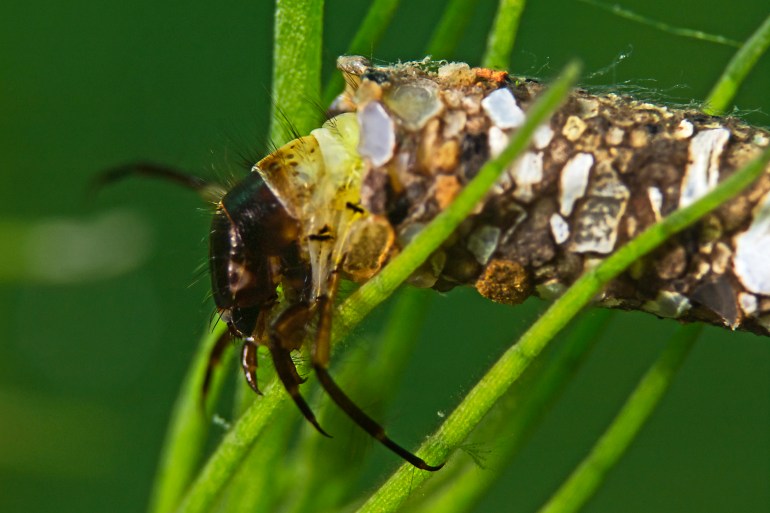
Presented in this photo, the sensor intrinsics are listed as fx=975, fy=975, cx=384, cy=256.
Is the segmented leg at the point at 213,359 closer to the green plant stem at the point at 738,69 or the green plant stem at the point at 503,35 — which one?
the green plant stem at the point at 503,35

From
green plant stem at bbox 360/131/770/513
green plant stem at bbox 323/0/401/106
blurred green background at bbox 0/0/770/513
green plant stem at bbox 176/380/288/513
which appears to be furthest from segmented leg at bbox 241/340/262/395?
blurred green background at bbox 0/0/770/513

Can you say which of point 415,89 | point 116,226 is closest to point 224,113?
point 116,226

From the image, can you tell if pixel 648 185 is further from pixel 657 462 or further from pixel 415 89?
pixel 657 462

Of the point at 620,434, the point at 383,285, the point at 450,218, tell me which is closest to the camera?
the point at 450,218

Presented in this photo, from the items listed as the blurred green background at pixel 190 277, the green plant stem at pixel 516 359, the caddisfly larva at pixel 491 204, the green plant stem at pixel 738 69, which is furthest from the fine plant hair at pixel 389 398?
the blurred green background at pixel 190 277

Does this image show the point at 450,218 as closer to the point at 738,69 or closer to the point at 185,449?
the point at 738,69

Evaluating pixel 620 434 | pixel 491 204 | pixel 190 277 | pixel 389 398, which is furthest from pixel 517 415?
pixel 190 277

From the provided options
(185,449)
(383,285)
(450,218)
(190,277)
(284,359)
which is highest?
(450,218)

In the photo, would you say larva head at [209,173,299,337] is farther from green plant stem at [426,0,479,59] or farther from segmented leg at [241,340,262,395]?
green plant stem at [426,0,479,59]
